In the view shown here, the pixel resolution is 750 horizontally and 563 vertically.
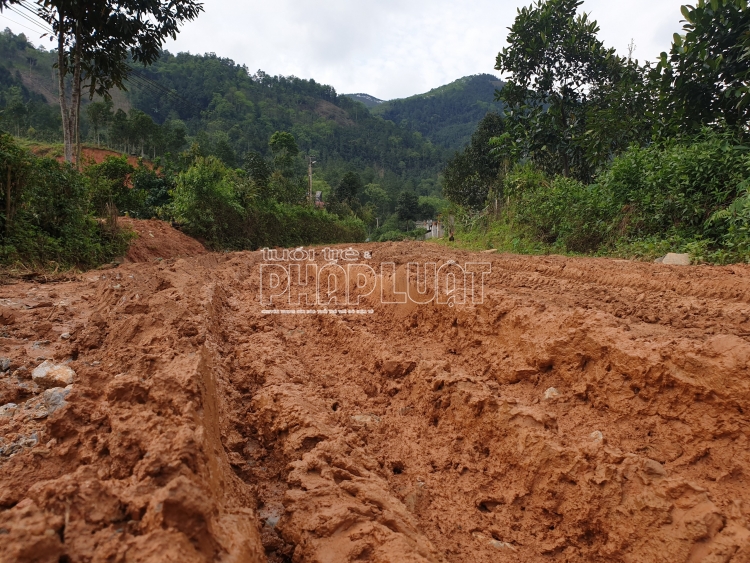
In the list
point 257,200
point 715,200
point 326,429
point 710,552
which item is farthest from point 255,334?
point 257,200

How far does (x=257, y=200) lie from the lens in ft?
57.8

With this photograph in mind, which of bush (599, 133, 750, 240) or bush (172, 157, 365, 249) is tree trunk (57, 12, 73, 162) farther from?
bush (599, 133, 750, 240)

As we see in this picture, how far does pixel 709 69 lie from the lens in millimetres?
8008

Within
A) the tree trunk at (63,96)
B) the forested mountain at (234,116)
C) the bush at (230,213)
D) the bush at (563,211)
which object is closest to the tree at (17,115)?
the forested mountain at (234,116)

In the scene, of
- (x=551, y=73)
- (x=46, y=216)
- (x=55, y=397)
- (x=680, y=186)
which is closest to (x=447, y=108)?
(x=551, y=73)

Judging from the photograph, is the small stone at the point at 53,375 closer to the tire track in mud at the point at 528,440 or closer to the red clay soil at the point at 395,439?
the red clay soil at the point at 395,439

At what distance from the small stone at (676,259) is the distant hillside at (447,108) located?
147561 millimetres

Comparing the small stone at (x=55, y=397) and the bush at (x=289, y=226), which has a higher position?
the bush at (x=289, y=226)

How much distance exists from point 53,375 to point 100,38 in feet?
38.3

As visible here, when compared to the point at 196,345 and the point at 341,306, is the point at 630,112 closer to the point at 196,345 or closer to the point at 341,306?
the point at 341,306

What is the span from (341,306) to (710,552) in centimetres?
394

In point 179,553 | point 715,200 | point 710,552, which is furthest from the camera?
point 715,200

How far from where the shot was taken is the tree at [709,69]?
7.66 meters

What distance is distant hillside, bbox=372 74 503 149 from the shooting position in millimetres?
155000
